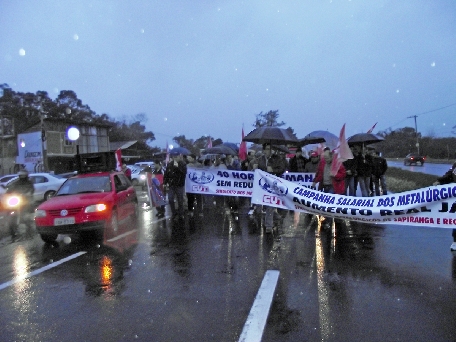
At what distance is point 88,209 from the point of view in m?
8.43

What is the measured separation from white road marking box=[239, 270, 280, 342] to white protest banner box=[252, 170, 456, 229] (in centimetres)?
241

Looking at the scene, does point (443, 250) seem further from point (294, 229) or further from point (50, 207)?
point (50, 207)

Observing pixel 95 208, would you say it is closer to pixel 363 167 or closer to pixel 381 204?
pixel 381 204

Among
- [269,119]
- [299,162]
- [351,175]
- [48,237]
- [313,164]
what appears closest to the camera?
[48,237]

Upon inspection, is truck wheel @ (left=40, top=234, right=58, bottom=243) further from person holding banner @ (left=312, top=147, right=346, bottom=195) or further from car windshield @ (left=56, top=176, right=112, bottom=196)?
person holding banner @ (left=312, top=147, right=346, bottom=195)

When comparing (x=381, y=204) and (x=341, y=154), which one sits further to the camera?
(x=341, y=154)

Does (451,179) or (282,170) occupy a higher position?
(282,170)

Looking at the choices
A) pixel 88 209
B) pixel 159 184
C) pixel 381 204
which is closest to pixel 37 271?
pixel 88 209

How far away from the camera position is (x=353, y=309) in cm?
445

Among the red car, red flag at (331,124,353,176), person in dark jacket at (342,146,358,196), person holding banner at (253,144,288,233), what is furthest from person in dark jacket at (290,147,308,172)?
the red car

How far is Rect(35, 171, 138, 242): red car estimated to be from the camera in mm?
8336

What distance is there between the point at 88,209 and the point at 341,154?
18.2 feet

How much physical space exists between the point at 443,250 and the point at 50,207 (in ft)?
24.8

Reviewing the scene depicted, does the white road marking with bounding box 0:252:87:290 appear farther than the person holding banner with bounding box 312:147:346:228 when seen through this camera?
No
